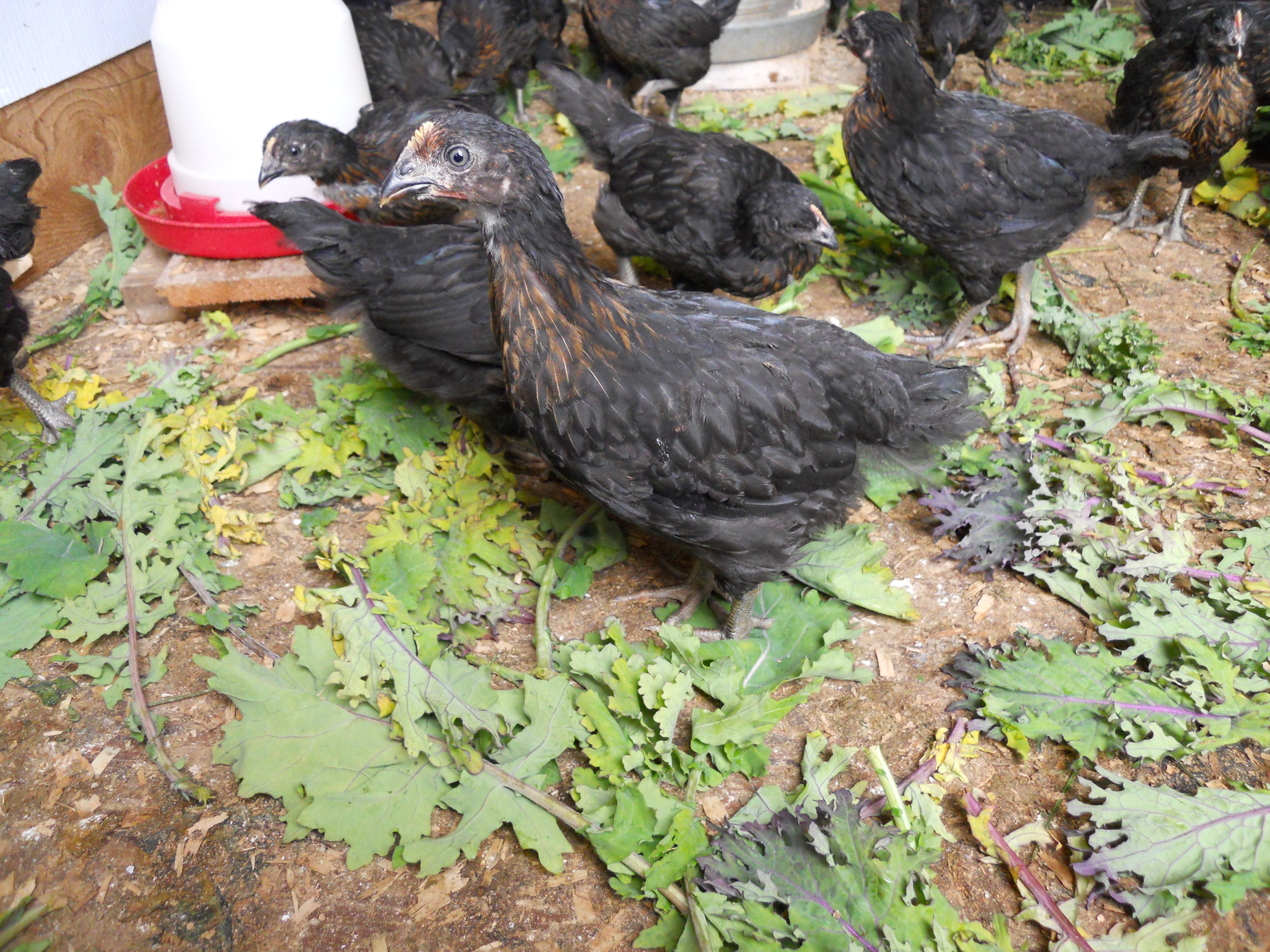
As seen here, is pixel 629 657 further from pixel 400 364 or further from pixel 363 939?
pixel 400 364

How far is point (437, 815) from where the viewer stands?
2604mm

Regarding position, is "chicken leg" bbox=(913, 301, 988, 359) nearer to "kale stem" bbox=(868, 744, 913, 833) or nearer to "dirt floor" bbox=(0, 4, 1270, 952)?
"dirt floor" bbox=(0, 4, 1270, 952)

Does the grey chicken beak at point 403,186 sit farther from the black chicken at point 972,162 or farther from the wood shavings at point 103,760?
the black chicken at point 972,162

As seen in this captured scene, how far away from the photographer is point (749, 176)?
4.52 meters

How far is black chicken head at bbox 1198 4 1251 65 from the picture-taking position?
4.66 meters

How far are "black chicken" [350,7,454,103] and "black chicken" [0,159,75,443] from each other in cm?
264

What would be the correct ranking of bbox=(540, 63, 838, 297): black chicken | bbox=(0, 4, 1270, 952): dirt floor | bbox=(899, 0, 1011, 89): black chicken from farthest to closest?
bbox=(899, 0, 1011, 89): black chicken → bbox=(540, 63, 838, 297): black chicken → bbox=(0, 4, 1270, 952): dirt floor

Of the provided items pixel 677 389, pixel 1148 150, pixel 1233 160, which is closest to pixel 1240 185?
pixel 1233 160

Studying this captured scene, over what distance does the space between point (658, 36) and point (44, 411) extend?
4.73 meters

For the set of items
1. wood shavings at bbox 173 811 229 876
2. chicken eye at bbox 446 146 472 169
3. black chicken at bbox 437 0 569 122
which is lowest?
wood shavings at bbox 173 811 229 876

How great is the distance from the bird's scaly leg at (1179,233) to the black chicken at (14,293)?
20.6 feet

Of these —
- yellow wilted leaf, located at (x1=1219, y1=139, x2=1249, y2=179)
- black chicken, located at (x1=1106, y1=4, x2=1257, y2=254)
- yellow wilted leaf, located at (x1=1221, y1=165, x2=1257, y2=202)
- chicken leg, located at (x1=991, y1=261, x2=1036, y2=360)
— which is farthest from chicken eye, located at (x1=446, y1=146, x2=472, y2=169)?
yellow wilted leaf, located at (x1=1219, y1=139, x2=1249, y2=179)

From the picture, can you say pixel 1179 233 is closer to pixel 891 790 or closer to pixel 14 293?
pixel 891 790

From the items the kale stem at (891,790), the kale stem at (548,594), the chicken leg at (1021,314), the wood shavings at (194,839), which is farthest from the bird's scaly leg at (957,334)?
the wood shavings at (194,839)
